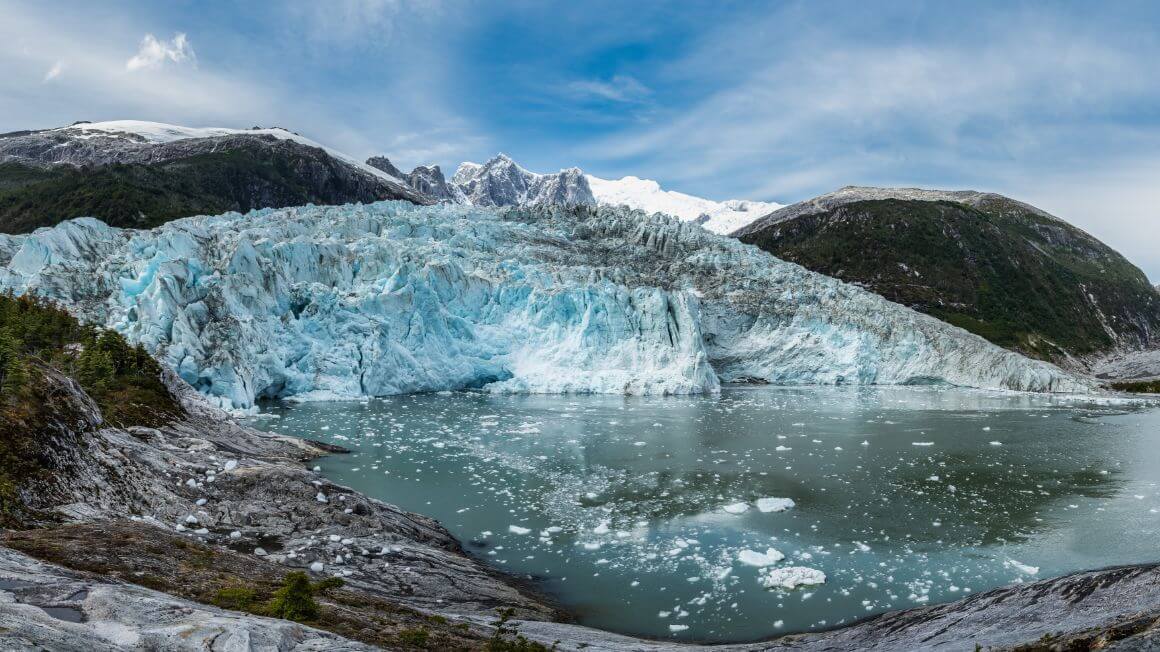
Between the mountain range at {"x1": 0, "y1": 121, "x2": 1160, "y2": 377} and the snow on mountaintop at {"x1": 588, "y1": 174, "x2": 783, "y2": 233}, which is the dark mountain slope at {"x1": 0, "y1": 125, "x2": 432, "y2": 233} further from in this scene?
the snow on mountaintop at {"x1": 588, "y1": 174, "x2": 783, "y2": 233}

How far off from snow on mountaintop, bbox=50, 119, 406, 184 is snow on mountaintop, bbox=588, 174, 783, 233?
6151 cm

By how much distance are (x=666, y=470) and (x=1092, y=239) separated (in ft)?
458

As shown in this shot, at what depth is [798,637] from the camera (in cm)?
691

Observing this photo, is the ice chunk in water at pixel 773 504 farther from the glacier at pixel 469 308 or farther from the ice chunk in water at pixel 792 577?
the glacier at pixel 469 308

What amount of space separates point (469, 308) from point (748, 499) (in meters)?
21.7

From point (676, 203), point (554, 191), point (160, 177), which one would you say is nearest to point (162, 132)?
point (160, 177)

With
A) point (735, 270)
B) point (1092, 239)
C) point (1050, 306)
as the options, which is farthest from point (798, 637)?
point (1092, 239)

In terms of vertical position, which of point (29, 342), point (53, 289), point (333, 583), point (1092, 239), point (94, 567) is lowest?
point (333, 583)

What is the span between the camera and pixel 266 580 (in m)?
5.97

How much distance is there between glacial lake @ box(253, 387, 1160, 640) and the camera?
8.45m

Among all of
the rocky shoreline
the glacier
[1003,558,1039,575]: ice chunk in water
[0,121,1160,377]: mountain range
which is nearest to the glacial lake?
[1003,558,1039,575]: ice chunk in water

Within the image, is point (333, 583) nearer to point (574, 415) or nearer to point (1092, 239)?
point (574, 415)

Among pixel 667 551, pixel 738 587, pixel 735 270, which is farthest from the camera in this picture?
pixel 735 270

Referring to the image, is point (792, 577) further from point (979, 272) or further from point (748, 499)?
point (979, 272)
